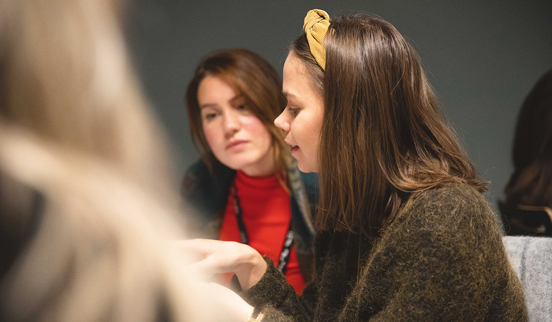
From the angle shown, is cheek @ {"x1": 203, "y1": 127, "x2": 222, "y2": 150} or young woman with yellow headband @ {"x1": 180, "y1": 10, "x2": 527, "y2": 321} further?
cheek @ {"x1": 203, "y1": 127, "x2": 222, "y2": 150}

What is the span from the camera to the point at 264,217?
1111mm

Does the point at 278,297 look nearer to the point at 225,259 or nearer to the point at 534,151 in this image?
the point at 225,259

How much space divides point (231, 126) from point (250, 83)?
0.42ft

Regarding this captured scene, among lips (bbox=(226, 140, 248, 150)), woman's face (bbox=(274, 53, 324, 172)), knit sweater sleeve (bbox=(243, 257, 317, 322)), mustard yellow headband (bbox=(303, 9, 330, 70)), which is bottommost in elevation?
knit sweater sleeve (bbox=(243, 257, 317, 322))

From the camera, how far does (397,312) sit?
0.59 meters

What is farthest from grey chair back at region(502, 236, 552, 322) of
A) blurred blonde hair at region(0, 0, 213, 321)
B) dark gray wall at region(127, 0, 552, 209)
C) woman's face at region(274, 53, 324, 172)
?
blurred blonde hair at region(0, 0, 213, 321)

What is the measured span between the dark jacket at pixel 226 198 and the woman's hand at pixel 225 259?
20cm

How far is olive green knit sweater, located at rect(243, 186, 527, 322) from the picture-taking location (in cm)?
56

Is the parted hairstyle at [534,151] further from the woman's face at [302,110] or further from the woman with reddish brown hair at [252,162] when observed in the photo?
the woman's face at [302,110]

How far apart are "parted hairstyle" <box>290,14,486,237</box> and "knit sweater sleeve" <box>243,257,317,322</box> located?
0.21 metres

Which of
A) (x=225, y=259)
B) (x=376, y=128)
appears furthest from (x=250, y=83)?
(x=225, y=259)

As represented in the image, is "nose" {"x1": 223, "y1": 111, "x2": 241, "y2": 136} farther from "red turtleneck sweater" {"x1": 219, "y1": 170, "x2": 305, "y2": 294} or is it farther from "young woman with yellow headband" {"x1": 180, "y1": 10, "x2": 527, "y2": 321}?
"young woman with yellow headband" {"x1": 180, "y1": 10, "x2": 527, "y2": 321}

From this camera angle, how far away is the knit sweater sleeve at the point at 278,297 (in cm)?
76

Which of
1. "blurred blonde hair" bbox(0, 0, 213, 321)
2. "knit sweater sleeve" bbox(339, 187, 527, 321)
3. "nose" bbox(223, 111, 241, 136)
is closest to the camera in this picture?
"blurred blonde hair" bbox(0, 0, 213, 321)
